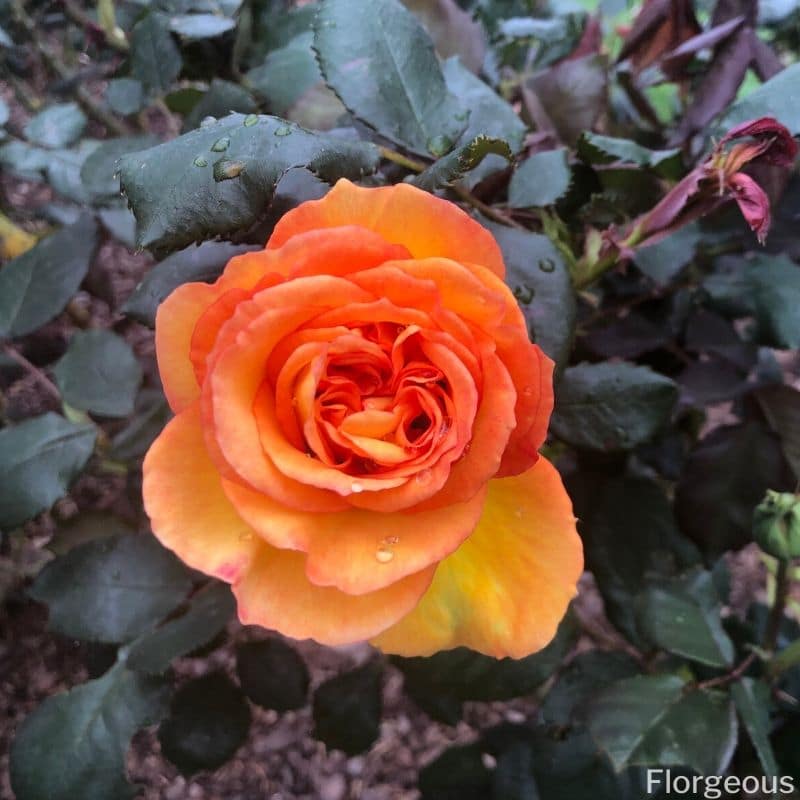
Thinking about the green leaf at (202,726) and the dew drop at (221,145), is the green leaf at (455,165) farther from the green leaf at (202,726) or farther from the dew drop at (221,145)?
the green leaf at (202,726)

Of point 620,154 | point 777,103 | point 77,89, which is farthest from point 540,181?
point 77,89

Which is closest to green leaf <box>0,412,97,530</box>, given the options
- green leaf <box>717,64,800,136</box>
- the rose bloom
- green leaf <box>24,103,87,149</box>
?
the rose bloom

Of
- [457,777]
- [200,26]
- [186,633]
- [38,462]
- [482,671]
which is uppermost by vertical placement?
[200,26]

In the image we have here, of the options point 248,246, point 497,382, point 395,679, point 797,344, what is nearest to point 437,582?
point 497,382

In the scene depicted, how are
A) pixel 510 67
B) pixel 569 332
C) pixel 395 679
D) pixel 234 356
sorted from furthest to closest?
pixel 395 679, pixel 510 67, pixel 569 332, pixel 234 356

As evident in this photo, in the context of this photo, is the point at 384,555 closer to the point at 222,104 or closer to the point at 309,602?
the point at 309,602

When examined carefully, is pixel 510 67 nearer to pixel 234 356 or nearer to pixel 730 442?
pixel 730 442
